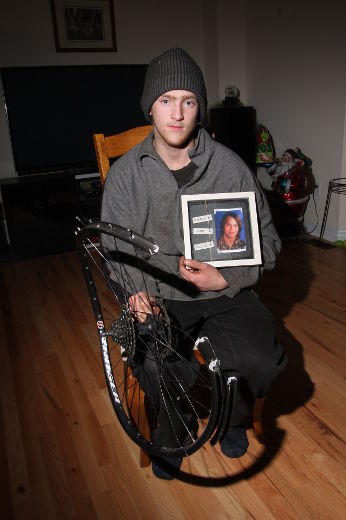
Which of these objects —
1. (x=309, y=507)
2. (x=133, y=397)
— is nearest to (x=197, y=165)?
(x=133, y=397)

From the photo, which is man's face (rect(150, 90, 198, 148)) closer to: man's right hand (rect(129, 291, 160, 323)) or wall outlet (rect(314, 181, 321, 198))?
man's right hand (rect(129, 291, 160, 323))

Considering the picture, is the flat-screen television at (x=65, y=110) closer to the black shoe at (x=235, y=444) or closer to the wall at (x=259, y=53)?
the wall at (x=259, y=53)

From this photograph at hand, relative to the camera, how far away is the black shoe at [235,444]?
1385mm

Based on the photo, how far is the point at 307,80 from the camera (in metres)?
3.36

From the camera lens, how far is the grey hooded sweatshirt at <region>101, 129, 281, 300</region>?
134cm

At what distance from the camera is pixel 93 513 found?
1222 millimetres

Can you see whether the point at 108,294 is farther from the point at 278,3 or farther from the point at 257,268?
the point at 278,3

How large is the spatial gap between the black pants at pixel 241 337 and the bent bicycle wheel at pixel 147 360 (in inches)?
3.0

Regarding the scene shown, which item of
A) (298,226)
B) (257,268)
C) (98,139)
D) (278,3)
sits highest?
(278,3)

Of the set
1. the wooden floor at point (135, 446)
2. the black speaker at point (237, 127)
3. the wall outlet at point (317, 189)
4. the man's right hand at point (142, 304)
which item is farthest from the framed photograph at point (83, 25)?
the man's right hand at point (142, 304)

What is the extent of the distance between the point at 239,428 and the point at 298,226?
247cm

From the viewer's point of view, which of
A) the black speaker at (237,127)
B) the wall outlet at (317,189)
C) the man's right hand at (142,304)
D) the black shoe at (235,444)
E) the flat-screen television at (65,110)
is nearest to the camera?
the man's right hand at (142,304)

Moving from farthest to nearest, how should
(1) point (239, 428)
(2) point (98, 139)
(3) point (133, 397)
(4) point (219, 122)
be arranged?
(4) point (219, 122) < (2) point (98, 139) < (1) point (239, 428) < (3) point (133, 397)

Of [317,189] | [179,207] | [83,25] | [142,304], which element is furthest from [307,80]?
[142,304]
